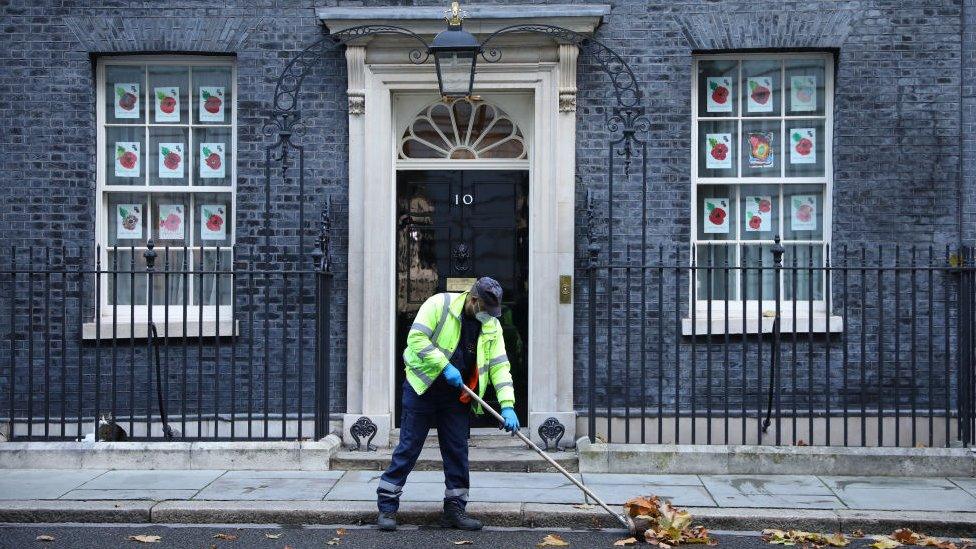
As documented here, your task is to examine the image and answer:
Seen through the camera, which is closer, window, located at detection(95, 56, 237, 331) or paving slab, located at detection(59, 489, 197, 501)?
paving slab, located at detection(59, 489, 197, 501)

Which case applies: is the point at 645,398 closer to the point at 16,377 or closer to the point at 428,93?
the point at 428,93

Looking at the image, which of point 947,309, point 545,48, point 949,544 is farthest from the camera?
point 545,48

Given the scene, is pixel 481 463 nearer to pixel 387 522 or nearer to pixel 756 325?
pixel 387 522

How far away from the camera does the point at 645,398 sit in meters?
9.88

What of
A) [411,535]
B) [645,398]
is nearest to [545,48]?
[645,398]

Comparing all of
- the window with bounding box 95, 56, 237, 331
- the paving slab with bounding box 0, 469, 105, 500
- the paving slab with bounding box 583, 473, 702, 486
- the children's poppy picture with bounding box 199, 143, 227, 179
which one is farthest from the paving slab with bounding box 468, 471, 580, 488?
the children's poppy picture with bounding box 199, 143, 227, 179

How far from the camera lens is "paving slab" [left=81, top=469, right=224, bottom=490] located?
27.0 feet

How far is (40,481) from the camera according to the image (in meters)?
8.41

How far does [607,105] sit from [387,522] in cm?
446

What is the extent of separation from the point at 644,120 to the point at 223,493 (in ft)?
16.0

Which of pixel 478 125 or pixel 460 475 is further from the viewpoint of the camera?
pixel 478 125

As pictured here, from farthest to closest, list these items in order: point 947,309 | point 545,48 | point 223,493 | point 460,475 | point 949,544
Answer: point 545,48 < point 947,309 < point 223,493 < point 460,475 < point 949,544

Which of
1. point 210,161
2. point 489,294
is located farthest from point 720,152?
point 210,161

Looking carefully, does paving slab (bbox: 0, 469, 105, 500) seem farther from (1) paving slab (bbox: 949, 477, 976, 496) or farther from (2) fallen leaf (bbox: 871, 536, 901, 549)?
(1) paving slab (bbox: 949, 477, 976, 496)
